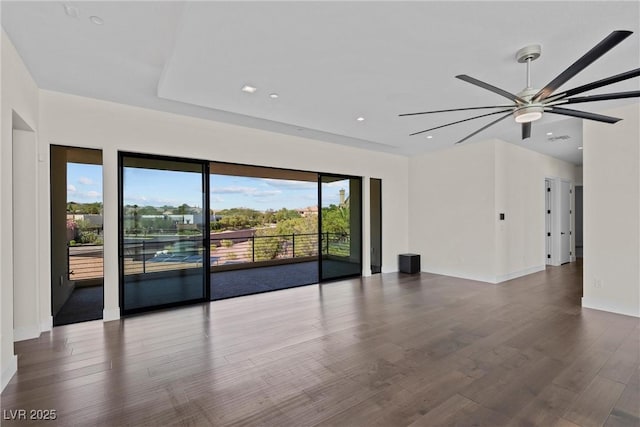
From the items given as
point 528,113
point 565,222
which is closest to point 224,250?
point 528,113

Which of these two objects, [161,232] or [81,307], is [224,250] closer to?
[81,307]

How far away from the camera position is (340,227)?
6.61 m

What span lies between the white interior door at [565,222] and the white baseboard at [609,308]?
4.41 metres

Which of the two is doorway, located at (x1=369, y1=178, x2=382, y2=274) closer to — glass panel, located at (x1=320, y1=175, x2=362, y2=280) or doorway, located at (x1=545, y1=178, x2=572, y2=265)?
glass panel, located at (x1=320, y1=175, x2=362, y2=280)

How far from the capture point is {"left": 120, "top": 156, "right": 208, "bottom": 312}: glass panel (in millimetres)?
4285

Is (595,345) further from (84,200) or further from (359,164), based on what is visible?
(84,200)

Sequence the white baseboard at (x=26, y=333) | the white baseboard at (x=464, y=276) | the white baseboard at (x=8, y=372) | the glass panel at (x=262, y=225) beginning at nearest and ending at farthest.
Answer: the white baseboard at (x=8, y=372), the white baseboard at (x=26, y=333), the white baseboard at (x=464, y=276), the glass panel at (x=262, y=225)

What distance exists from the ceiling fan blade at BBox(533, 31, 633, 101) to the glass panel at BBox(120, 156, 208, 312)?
4403 mm

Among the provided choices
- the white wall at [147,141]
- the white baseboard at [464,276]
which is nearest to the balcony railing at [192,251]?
the white wall at [147,141]

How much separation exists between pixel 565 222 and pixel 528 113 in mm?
7453

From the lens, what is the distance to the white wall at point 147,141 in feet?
12.6

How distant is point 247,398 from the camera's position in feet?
7.59

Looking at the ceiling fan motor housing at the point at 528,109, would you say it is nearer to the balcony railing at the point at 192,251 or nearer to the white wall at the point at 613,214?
the white wall at the point at 613,214

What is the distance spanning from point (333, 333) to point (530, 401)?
190 cm
